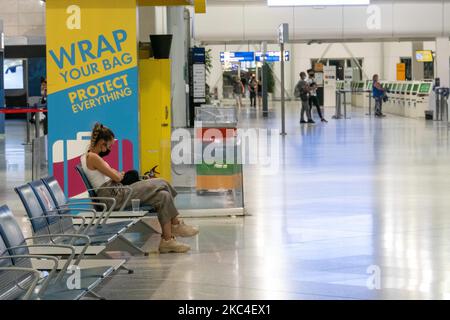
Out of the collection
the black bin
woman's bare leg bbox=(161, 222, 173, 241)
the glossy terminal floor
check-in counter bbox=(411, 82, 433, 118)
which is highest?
the black bin

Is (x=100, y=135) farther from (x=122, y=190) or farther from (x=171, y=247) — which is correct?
(x=171, y=247)

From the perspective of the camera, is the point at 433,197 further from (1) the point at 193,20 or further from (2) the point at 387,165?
(1) the point at 193,20

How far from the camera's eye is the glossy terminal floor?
7289mm

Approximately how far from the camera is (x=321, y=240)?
9.50 meters

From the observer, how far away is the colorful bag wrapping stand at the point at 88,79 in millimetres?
10773

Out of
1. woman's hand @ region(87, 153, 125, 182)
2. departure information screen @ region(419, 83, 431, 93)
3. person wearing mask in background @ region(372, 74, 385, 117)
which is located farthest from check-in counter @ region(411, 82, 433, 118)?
woman's hand @ region(87, 153, 125, 182)

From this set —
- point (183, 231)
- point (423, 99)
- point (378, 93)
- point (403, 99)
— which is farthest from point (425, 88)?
point (183, 231)

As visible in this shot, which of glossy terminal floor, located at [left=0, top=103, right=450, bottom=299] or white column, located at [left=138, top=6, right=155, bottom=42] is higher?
white column, located at [left=138, top=6, right=155, bottom=42]

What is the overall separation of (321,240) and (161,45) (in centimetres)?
411

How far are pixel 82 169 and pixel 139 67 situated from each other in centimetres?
325

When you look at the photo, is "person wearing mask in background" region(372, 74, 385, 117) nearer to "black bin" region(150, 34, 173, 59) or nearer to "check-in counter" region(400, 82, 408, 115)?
"check-in counter" region(400, 82, 408, 115)

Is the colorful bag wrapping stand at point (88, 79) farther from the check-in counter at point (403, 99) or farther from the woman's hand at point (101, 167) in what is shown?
the check-in counter at point (403, 99)

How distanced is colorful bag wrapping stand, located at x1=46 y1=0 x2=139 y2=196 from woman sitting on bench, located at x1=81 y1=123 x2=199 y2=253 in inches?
71.1
